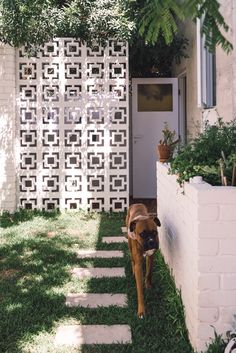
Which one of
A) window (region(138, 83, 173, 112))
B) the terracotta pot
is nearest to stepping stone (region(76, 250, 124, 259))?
the terracotta pot

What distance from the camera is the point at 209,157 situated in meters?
3.34

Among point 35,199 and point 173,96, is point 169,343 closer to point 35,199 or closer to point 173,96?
point 35,199

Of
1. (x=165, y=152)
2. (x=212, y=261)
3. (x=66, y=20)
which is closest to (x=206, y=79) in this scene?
(x=165, y=152)

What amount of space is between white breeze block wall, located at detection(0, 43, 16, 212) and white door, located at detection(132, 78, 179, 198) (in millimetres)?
2381

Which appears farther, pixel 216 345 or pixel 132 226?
pixel 132 226

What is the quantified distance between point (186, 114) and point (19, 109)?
2942 millimetres

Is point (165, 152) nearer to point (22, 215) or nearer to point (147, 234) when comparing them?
point (147, 234)

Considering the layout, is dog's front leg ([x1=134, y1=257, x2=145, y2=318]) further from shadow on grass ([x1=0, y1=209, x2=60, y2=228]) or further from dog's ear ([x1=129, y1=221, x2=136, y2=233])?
shadow on grass ([x1=0, y1=209, x2=60, y2=228])

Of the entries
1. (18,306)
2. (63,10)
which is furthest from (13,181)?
(18,306)

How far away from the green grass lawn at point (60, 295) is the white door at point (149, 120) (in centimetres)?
260

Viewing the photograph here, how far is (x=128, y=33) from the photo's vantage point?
689cm

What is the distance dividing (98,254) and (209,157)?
2.23 metres

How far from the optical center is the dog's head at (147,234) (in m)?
3.43

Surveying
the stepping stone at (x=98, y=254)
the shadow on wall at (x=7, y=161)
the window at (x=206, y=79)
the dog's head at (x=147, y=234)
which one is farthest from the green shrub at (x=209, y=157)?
the shadow on wall at (x=7, y=161)
